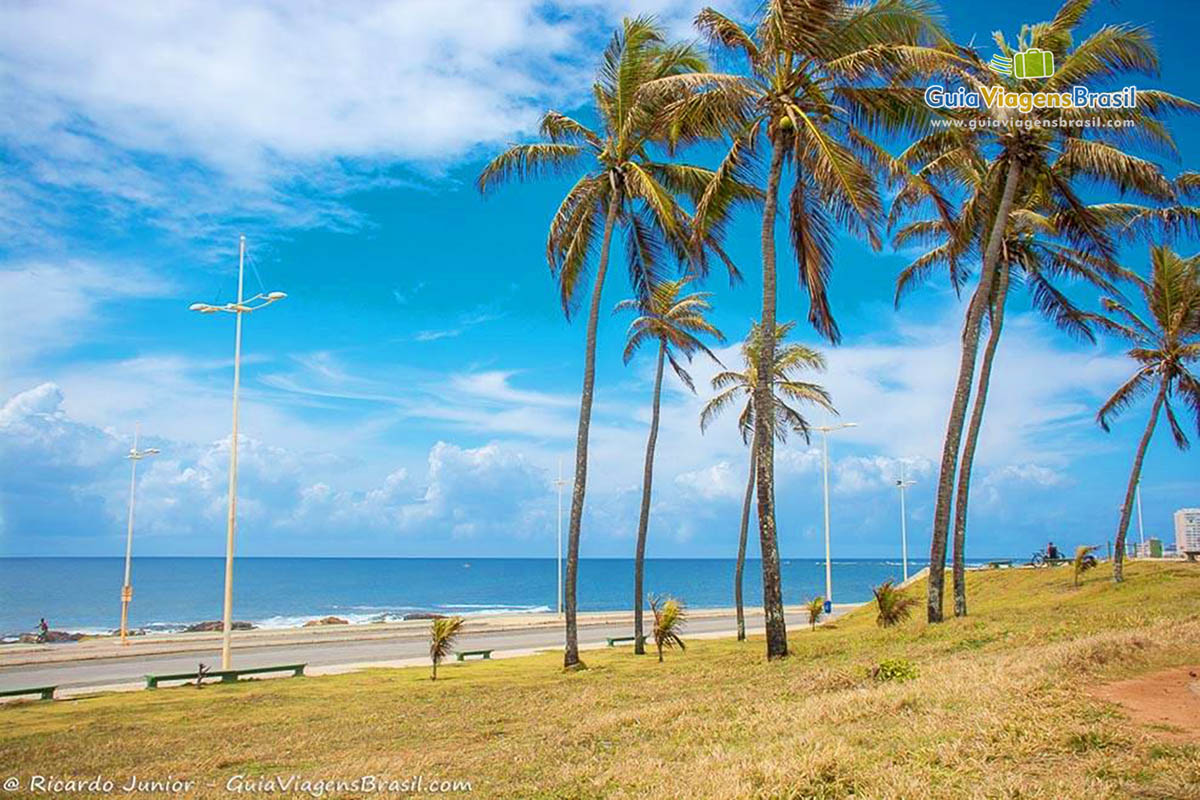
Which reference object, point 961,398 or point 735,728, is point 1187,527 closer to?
point 961,398

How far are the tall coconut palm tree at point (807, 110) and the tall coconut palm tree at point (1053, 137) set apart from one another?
2.95m

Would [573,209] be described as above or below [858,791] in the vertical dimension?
above

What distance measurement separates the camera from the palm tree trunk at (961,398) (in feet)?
68.0

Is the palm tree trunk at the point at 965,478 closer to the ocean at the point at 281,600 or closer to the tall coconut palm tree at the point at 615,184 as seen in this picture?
the tall coconut palm tree at the point at 615,184

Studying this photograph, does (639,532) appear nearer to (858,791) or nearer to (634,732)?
(634,732)

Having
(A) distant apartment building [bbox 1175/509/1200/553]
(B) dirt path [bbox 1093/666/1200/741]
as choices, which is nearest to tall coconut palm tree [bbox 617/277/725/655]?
(B) dirt path [bbox 1093/666/1200/741]

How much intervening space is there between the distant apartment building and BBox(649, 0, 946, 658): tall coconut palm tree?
5653cm

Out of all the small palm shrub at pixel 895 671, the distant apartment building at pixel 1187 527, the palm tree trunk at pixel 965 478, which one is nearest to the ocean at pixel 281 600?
the distant apartment building at pixel 1187 527

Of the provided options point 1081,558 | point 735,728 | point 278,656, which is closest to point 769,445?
point 735,728

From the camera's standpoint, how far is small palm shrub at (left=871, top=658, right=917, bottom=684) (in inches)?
430

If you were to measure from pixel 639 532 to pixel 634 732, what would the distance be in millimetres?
19381

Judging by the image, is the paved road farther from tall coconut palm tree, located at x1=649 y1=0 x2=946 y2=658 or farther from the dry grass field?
tall coconut palm tree, located at x1=649 y1=0 x2=946 y2=658

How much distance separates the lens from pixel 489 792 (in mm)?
7281

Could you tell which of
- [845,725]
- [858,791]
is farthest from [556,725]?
[858,791]
